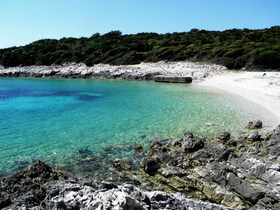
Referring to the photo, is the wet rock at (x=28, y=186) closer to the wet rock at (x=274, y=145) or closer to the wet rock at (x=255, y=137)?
the wet rock at (x=274, y=145)

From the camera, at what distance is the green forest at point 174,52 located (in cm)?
5384

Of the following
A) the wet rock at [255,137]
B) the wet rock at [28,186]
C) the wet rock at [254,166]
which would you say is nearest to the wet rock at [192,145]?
the wet rock at [254,166]

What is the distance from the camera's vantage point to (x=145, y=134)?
1988 cm

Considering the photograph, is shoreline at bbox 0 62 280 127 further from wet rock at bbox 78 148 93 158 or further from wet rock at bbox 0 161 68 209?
wet rock at bbox 0 161 68 209

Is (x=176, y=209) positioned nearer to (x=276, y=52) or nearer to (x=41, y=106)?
(x=41, y=106)

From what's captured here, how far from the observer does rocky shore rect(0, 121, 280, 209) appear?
297 inches

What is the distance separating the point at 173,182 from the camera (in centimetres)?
1238

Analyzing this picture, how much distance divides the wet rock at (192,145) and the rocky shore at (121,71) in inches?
1336

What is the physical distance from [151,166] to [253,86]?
2759 centimetres

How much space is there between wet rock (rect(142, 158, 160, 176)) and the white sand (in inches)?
497

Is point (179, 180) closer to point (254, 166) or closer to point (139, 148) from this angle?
point (254, 166)

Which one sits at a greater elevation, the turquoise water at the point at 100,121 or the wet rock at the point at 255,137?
the wet rock at the point at 255,137

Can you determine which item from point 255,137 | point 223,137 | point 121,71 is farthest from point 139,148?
point 121,71

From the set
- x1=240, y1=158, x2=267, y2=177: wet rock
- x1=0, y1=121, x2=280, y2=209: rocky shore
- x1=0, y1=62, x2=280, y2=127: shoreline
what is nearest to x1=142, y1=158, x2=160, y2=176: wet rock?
x1=0, y1=121, x2=280, y2=209: rocky shore
